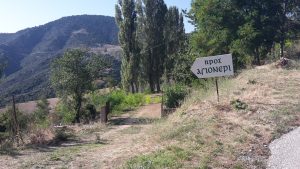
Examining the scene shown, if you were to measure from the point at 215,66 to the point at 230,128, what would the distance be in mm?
3229

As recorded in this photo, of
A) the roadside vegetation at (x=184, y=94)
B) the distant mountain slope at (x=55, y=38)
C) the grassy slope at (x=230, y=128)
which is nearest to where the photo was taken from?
the grassy slope at (x=230, y=128)

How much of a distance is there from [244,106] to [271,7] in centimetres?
1794

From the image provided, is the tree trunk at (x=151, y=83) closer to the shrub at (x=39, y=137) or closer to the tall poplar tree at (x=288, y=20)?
the tall poplar tree at (x=288, y=20)

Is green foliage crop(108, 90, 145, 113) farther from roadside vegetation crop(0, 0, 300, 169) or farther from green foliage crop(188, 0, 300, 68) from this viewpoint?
green foliage crop(188, 0, 300, 68)

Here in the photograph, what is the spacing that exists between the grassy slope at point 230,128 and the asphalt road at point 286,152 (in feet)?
0.54

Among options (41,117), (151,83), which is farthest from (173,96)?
(151,83)

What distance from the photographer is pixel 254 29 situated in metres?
27.0

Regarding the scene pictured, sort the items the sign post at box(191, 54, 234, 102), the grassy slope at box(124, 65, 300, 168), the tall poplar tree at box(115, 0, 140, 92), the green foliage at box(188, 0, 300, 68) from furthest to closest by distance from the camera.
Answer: the tall poplar tree at box(115, 0, 140, 92)
the green foliage at box(188, 0, 300, 68)
the sign post at box(191, 54, 234, 102)
the grassy slope at box(124, 65, 300, 168)

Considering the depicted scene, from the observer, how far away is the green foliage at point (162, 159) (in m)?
7.73

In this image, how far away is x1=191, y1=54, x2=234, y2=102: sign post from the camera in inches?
509

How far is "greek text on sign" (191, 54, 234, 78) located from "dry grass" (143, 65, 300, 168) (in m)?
0.86

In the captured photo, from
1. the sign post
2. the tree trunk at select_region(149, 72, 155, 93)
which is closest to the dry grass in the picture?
the sign post

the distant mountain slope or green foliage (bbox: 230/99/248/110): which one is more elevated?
the distant mountain slope

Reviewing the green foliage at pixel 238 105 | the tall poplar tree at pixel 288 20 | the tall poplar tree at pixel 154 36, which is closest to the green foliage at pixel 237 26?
the tall poplar tree at pixel 288 20
